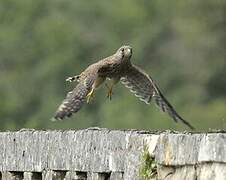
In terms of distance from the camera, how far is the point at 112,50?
52906mm

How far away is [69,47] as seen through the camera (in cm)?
5894

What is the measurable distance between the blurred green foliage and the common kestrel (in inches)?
989

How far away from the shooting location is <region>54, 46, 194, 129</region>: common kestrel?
14.9 meters

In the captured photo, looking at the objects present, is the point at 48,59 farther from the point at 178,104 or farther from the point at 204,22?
the point at 178,104

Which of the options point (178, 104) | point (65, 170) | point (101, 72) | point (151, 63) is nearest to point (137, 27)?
point (151, 63)

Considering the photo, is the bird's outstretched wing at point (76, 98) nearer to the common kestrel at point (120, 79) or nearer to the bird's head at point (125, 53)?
the common kestrel at point (120, 79)

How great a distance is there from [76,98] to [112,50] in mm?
38387

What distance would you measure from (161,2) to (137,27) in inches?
117

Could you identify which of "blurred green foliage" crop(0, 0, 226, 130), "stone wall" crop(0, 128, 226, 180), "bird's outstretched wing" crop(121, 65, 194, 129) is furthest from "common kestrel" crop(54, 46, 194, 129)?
"blurred green foliage" crop(0, 0, 226, 130)

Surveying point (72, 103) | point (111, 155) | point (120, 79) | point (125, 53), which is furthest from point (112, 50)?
point (111, 155)

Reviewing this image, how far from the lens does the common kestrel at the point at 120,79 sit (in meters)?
14.9

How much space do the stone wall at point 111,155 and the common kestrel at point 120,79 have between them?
2.22 metres

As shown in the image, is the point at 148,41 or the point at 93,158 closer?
the point at 93,158

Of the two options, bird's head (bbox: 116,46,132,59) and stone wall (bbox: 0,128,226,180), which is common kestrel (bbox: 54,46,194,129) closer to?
bird's head (bbox: 116,46,132,59)
